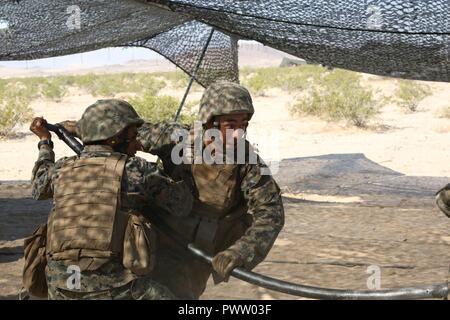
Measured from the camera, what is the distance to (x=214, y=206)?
365cm

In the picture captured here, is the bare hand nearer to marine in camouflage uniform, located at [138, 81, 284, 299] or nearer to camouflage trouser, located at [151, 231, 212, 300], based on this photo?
marine in camouflage uniform, located at [138, 81, 284, 299]

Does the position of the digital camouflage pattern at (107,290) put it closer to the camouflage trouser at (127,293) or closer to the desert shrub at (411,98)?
the camouflage trouser at (127,293)

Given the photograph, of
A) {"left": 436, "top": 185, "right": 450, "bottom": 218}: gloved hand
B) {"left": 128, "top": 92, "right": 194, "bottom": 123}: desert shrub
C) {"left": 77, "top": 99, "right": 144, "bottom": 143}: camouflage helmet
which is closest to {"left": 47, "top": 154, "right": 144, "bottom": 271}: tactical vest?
{"left": 77, "top": 99, "right": 144, "bottom": 143}: camouflage helmet

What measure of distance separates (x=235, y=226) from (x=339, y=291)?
2.56 feet

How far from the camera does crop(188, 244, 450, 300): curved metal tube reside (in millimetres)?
3008

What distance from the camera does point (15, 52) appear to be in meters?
7.50

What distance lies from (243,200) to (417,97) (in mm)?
21536

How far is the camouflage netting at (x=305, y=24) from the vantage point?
4789 mm

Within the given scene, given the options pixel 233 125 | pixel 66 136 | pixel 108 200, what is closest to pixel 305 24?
pixel 233 125

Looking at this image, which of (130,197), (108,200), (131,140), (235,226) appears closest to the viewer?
(108,200)

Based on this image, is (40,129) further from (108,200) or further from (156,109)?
(156,109)

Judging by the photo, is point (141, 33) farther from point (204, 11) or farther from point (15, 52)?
point (204, 11)

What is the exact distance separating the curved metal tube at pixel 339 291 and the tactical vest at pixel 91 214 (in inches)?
22.4
